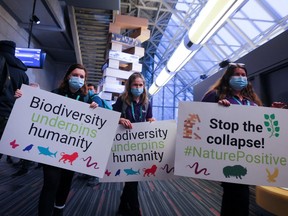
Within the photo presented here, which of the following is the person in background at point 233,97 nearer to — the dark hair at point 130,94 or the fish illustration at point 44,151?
the dark hair at point 130,94

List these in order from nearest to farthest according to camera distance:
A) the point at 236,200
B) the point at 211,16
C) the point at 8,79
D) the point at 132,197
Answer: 1. the point at 236,200
2. the point at 132,197
3. the point at 8,79
4. the point at 211,16

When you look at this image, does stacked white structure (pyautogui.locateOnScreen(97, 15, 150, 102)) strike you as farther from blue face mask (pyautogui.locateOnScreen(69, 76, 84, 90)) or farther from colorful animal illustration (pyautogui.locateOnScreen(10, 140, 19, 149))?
colorful animal illustration (pyautogui.locateOnScreen(10, 140, 19, 149))

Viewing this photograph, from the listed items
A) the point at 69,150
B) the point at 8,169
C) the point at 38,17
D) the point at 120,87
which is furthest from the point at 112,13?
the point at 69,150

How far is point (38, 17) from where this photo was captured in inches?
234

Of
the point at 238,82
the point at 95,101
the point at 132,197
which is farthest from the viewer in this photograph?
the point at 132,197

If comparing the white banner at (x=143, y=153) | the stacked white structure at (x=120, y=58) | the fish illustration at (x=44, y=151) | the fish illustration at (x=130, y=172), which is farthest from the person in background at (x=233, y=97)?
the stacked white structure at (x=120, y=58)

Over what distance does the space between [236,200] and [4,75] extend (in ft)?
7.34

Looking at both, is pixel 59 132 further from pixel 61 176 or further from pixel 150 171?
pixel 150 171

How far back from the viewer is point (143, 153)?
1786mm

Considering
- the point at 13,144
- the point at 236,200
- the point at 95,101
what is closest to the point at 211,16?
the point at 95,101

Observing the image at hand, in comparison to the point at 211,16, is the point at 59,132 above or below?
below

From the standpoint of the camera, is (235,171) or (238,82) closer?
(235,171)

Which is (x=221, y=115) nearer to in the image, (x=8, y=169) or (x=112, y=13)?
(x=8, y=169)

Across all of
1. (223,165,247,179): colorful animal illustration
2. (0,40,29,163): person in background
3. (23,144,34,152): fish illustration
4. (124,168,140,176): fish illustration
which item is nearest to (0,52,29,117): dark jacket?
(0,40,29,163): person in background
